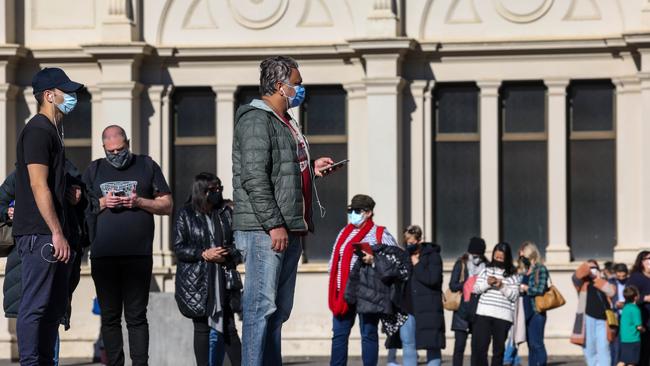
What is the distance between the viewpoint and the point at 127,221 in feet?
45.3

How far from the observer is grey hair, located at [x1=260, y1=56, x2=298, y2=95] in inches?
447

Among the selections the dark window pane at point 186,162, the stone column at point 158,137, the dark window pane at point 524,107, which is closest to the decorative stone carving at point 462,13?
the dark window pane at point 524,107

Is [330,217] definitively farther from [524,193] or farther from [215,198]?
[215,198]

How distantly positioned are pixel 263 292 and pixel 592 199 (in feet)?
57.9

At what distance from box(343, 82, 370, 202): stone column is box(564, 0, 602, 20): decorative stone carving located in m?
3.42

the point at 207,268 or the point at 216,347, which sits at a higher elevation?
the point at 207,268


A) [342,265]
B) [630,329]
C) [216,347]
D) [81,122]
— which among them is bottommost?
[630,329]

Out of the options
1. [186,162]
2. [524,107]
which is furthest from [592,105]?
[186,162]

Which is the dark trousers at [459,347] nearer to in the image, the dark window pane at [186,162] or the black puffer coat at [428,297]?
the black puffer coat at [428,297]

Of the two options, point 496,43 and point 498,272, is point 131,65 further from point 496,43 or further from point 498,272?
point 498,272

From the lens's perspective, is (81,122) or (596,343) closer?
(596,343)

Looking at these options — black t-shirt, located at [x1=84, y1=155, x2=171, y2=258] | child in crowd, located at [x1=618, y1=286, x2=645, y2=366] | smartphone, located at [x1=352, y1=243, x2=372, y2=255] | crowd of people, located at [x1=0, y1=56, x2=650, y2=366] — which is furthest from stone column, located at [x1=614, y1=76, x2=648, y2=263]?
black t-shirt, located at [x1=84, y1=155, x2=171, y2=258]

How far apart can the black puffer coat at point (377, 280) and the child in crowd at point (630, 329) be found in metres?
5.42

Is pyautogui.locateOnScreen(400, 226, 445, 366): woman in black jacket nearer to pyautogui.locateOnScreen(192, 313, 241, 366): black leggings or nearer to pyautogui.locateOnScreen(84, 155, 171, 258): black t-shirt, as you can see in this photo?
pyautogui.locateOnScreen(192, 313, 241, 366): black leggings
